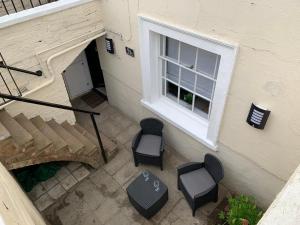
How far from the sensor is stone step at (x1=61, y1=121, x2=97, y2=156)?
16.8ft

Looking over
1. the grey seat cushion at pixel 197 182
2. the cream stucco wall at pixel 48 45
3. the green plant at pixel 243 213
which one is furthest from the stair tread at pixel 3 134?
the green plant at pixel 243 213

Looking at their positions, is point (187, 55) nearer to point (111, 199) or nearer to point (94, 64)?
point (111, 199)

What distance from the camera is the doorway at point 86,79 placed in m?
7.18

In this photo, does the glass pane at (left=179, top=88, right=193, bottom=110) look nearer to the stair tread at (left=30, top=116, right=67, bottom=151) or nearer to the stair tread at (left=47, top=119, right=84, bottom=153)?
the stair tread at (left=47, top=119, right=84, bottom=153)

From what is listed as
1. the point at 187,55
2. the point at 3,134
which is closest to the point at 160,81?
the point at 187,55

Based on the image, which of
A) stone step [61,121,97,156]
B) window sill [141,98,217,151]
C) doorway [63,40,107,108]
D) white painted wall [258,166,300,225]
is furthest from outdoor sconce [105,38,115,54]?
white painted wall [258,166,300,225]

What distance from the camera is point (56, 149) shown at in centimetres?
438

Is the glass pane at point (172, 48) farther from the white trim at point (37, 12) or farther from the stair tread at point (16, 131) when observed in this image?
the stair tread at point (16, 131)

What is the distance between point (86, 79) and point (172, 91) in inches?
133

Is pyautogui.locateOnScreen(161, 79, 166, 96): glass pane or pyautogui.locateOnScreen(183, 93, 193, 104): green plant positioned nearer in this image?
pyautogui.locateOnScreen(183, 93, 193, 104): green plant

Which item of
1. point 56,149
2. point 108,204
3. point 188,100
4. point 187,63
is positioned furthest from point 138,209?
point 187,63

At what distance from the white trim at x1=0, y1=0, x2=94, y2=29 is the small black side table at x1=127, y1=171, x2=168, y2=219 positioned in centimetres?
340

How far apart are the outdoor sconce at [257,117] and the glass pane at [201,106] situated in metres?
1.28

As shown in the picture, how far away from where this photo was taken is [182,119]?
5035 mm
